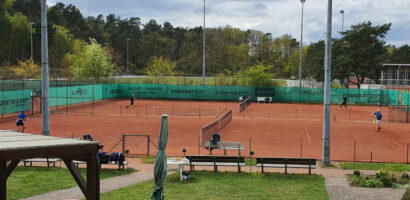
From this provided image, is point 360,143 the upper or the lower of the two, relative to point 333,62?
lower

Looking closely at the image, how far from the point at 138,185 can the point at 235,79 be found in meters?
53.8

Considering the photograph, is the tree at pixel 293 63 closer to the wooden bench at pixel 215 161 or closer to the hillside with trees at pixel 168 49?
the hillside with trees at pixel 168 49

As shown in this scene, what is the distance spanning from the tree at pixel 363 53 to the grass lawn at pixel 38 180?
198ft

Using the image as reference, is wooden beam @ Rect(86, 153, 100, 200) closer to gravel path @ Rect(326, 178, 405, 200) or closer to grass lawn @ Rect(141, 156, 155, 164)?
gravel path @ Rect(326, 178, 405, 200)

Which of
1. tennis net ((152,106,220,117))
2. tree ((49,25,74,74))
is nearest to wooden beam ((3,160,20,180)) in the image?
tennis net ((152,106,220,117))

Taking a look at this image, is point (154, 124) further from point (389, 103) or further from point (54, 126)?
point (389, 103)

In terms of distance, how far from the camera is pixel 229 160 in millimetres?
16797

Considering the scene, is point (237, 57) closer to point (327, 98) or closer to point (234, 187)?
point (327, 98)

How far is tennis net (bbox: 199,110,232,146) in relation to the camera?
24.2 meters

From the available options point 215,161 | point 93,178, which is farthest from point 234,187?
point 93,178

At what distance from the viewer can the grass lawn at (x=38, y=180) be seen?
1326 cm

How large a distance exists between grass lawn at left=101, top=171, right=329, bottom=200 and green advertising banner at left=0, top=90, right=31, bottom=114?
25708 millimetres

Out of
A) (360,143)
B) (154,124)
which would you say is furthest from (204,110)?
(360,143)

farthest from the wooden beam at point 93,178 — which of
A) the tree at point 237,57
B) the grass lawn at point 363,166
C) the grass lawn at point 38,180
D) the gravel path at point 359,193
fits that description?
the tree at point 237,57
